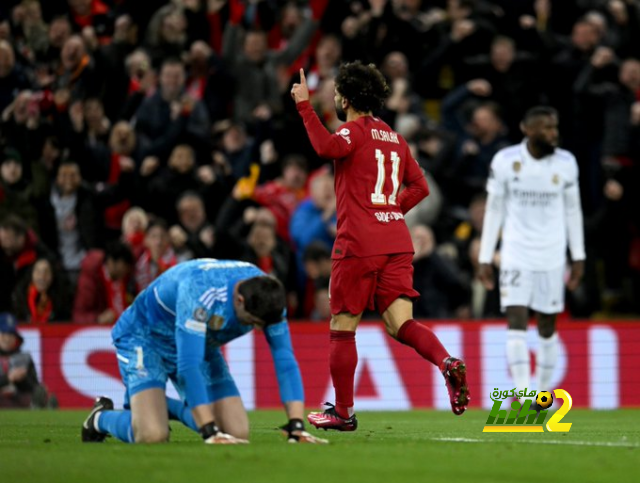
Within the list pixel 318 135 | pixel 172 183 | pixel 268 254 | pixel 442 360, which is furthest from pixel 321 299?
pixel 318 135

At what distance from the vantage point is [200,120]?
57.6 feet

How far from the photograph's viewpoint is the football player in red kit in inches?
374

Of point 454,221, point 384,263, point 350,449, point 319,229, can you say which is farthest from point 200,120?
point 350,449

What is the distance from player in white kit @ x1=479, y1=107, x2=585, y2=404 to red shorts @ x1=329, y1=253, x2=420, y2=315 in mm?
2986

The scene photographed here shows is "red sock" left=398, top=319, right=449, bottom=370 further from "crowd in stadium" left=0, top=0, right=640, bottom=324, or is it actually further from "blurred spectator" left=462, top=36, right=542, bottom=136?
"blurred spectator" left=462, top=36, right=542, bottom=136

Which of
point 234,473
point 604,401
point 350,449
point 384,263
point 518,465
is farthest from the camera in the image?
point 604,401

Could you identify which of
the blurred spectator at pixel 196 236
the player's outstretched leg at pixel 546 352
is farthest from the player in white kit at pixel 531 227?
the blurred spectator at pixel 196 236

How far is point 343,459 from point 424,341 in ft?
7.46

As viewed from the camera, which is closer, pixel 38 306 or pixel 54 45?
pixel 38 306

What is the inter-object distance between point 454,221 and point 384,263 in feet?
25.2

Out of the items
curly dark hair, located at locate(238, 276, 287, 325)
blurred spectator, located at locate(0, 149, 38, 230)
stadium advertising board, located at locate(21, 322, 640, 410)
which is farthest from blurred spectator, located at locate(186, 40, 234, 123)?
curly dark hair, located at locate(238, 276, 287, 325)

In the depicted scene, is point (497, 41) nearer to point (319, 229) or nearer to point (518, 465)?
point (319, 229)

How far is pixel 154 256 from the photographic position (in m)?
15.6

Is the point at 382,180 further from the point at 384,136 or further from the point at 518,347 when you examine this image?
the point at 518,347
